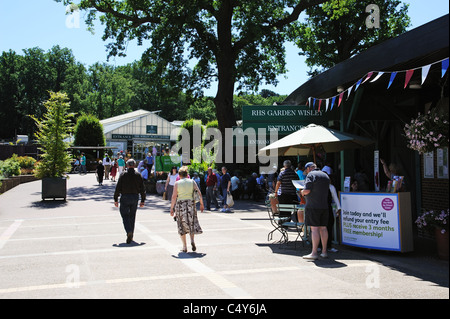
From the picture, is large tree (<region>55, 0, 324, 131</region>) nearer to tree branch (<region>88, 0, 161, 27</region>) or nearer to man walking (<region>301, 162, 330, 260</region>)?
tree branch (<region>88, 0, 161, 27</region>)

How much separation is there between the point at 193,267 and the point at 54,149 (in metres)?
13.3

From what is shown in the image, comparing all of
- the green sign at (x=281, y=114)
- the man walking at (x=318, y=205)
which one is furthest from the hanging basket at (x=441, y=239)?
the green sign at (x=281, y=114)

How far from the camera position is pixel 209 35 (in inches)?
1016

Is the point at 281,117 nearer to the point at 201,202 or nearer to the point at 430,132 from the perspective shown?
the point at 201,202

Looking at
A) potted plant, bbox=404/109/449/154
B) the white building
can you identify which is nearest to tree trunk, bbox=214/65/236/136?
potted plant, bbox=404/109/449/154

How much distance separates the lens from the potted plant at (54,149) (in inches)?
731

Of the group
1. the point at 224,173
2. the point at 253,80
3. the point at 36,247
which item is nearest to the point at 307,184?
the point at 36,247

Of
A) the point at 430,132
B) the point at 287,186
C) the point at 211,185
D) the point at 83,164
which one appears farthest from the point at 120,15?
the point at 430,132

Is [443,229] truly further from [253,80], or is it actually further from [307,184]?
[253,80]

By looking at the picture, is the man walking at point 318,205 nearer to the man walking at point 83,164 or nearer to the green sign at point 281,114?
the green sign at point 281,114

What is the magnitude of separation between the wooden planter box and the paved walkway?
5985 millimetres

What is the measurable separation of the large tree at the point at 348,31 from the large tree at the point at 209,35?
584cm

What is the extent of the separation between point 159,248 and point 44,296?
3633 mm

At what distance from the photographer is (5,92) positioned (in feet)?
263
